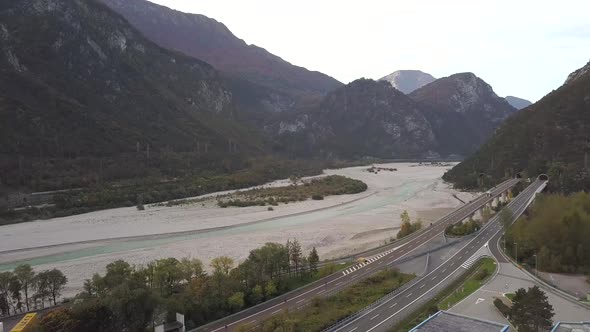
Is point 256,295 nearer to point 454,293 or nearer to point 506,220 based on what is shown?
point 454,293

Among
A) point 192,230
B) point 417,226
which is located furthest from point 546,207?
point 192,230

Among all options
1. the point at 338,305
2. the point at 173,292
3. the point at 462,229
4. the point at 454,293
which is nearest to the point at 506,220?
the point at 462,229

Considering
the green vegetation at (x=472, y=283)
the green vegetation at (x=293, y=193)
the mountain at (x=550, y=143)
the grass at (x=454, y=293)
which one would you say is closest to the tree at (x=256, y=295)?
the grass at (x=454, y=293)

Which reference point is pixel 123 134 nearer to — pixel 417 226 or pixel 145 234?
pixel 145 234

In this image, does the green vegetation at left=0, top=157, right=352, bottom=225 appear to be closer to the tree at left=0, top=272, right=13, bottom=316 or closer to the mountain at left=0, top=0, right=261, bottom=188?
the mountain at left=0, top=0, right=261, bottom=188

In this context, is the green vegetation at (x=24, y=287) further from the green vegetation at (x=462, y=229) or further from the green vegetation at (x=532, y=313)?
the green vegetation at (x=462, y=229)

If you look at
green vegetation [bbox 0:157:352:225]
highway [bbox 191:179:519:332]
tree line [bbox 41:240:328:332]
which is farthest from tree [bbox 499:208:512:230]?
green vegetation [bbox 0:157:352:225]

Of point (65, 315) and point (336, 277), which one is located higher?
point (65, 315)
